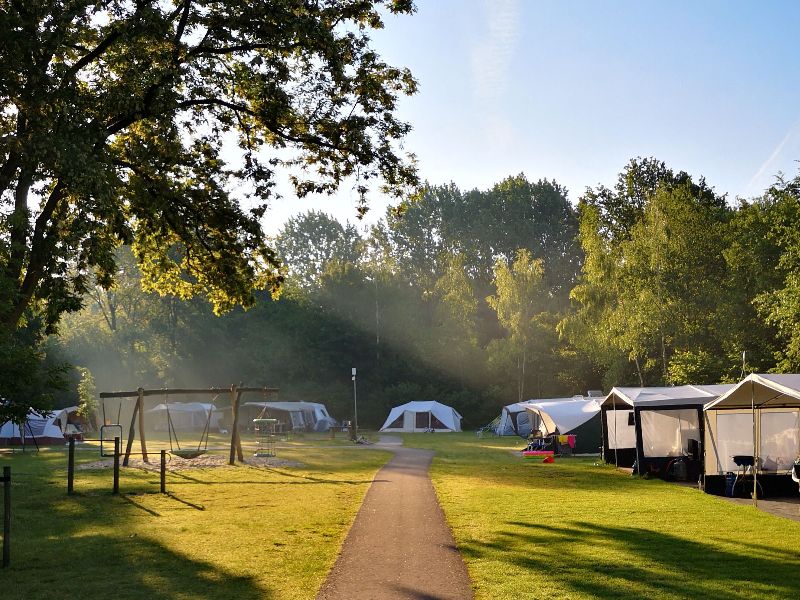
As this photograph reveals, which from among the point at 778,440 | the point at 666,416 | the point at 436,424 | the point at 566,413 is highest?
the point at 666,416

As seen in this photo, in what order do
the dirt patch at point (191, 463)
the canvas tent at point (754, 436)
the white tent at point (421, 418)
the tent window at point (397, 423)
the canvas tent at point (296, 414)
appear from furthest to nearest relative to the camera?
the tent window at point (397, 423) → the white tent at point (421, 418) → the canvas tent at point (296, 414) → the dirt patch at point (191, 463) → the canvas tent at point (754, 436)

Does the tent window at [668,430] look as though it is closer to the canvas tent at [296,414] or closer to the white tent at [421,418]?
the white tent at [421,418]

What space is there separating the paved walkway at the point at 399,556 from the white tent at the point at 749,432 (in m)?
6.74

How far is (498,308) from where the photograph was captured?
59875mm

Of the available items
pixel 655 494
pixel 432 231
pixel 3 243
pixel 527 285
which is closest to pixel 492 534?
pixel 655 494

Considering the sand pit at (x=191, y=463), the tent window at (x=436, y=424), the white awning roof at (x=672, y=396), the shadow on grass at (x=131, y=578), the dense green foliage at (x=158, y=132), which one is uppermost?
the dense green foliage at (x=158, y=132)

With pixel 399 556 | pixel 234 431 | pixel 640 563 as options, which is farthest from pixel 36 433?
pixel 640 563

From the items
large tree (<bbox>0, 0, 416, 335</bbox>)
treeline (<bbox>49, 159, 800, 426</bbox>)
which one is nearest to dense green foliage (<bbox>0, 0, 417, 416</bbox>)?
large tree (<bbox>0, 0, 416, 335</bbox>)

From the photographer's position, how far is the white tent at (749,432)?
17578 millimetres

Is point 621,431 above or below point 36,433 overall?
above

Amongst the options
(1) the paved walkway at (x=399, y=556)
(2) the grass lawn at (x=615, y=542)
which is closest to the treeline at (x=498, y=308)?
(2) the grass lawn at (x=615, y=542)

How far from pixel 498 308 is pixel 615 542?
48.7m

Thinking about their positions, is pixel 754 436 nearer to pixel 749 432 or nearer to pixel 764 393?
pixel 764 393

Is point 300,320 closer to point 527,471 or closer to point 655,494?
point 527,471
